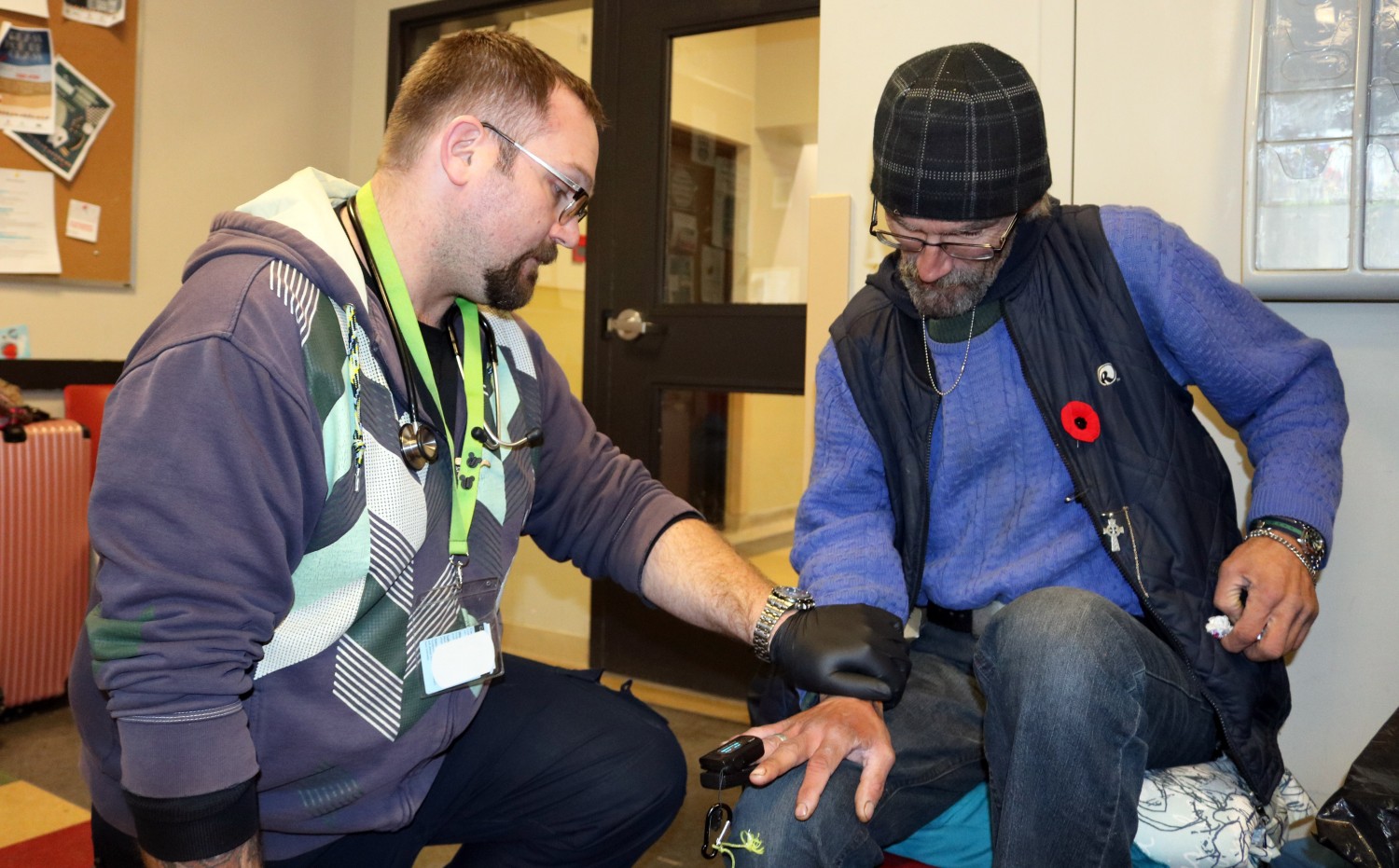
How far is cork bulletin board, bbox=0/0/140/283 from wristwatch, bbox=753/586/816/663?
105 inches

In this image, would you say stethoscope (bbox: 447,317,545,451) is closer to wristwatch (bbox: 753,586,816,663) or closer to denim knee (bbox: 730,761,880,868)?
wristwatch (bbox: 753,586,816,663)

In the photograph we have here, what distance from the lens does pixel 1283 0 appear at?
5.04 feet

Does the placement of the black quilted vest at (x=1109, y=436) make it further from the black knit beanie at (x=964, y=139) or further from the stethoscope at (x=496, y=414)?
the stethoscope at (x=496, y=414)

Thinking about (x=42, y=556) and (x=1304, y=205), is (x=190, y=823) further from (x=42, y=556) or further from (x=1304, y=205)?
(x=42, y=556)

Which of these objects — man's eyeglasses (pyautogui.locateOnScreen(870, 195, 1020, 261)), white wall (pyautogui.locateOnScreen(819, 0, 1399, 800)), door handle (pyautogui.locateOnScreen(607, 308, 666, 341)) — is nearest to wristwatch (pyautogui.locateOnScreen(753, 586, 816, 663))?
man's eyeglasses (pyautogui.locateOnScreen(870, 195, 1020, 261))

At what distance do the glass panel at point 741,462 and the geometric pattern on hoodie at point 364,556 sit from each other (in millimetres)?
1744

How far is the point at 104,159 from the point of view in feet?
10.5

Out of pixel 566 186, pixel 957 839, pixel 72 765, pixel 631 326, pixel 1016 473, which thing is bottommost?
pixel 72 765

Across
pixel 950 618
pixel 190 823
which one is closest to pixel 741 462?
pixel 950 618

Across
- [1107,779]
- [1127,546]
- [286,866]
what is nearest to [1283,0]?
[1127,546]

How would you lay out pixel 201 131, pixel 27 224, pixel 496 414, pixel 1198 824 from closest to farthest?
1. pixel 1198 824
2. pixel 496 414
3. pixel 27 224
4. pixel 201 131

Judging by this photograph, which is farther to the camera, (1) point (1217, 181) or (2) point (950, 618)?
(1) point (1217, 181)

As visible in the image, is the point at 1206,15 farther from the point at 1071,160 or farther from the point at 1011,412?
the point at 1011,412

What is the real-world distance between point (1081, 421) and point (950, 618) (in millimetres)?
343
